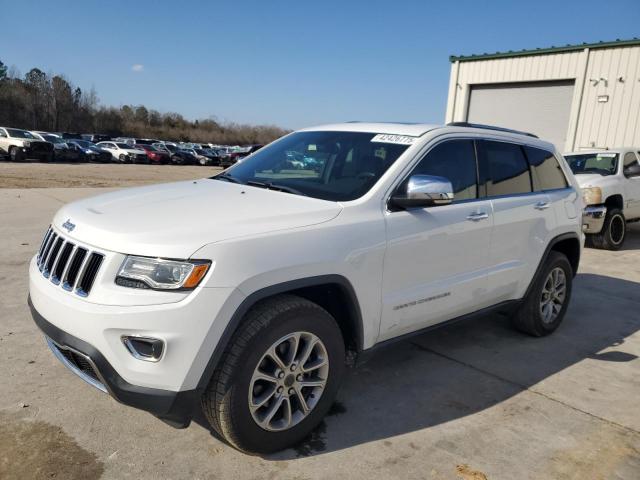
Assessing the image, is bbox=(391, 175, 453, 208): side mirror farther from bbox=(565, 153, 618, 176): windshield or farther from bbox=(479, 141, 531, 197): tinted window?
bbox=(565, 153, 618, 176): windshield

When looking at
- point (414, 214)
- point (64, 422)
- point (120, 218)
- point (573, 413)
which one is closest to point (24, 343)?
point (64, 422)

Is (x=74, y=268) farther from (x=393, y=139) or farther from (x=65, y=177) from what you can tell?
Answer: (x=65, y=177)

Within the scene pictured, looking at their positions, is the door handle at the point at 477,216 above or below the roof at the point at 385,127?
below

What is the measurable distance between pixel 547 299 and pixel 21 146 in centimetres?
3052

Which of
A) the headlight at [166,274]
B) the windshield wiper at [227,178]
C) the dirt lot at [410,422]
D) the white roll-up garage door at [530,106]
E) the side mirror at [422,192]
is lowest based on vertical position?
the dirt lot at [410,422]

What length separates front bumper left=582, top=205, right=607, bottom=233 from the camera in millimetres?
8953

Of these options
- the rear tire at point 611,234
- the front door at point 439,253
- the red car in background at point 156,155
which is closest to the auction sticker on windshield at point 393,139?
the front door at point 439,253

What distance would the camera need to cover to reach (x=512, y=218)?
4.02 meters

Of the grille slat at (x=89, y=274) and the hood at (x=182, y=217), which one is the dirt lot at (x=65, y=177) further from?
the grille slat at (x=89, y=274)

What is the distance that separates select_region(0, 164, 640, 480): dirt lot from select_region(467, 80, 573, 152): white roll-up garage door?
14.4m

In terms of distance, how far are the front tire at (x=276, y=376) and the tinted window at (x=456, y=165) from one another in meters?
1.32

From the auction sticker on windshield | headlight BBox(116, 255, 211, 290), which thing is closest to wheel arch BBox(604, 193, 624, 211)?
the auction sticker on windshield

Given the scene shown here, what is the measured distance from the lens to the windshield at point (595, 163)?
9.77 m

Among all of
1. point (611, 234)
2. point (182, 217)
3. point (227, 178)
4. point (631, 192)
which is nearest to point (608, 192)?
point (611, 234)
